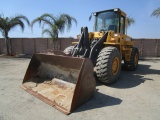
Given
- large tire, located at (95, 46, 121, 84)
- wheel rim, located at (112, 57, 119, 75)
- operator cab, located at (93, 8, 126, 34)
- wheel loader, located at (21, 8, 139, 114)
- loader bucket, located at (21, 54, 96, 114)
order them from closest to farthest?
loader bucket, located at (21, 54, 96, 114) → wheel loader, located at (21, 8, 139, 114) → large tire, located at (95, 46, 121, 84) → wheel rim, located at (112, 57, 119, 75) → operator cab, located at (93, 8, 126, 34)

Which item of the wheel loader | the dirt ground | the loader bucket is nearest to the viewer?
the dirt ground

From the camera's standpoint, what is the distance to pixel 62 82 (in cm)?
475

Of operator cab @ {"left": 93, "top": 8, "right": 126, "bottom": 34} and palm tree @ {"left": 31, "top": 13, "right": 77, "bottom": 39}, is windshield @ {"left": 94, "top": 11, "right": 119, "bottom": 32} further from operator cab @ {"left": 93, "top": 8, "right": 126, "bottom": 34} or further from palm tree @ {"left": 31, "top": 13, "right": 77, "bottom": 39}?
palm tree @ {"left": 31, "top": 13, "right": 77, "bottom": 39}

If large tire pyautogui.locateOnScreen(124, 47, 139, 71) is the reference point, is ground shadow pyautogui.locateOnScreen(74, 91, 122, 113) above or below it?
below

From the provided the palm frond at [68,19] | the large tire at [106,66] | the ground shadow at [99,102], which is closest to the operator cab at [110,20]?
the large tire at [106,66]

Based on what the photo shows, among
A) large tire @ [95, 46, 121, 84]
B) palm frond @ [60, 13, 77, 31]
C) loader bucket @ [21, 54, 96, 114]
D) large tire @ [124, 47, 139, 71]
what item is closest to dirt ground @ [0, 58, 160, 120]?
loader bucket @ [21, 54, 96, 114]

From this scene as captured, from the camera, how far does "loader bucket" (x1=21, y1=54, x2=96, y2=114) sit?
3.86 meters

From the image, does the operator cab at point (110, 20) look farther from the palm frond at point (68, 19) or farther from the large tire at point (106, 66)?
the palm frond at point (68, 19)

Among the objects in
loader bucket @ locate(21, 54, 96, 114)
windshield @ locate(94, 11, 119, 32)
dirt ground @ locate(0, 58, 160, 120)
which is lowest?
dirt ground @ locate(0, 58, 160, 120)

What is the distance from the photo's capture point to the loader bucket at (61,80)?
3859 millimetres

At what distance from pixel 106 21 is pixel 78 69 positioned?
3269 mm

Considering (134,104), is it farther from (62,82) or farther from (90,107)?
(62,82)

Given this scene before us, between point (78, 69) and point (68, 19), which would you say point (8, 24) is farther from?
point (78, 69)

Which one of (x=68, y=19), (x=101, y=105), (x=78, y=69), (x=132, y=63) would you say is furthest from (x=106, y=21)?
(x=68, y=19)
